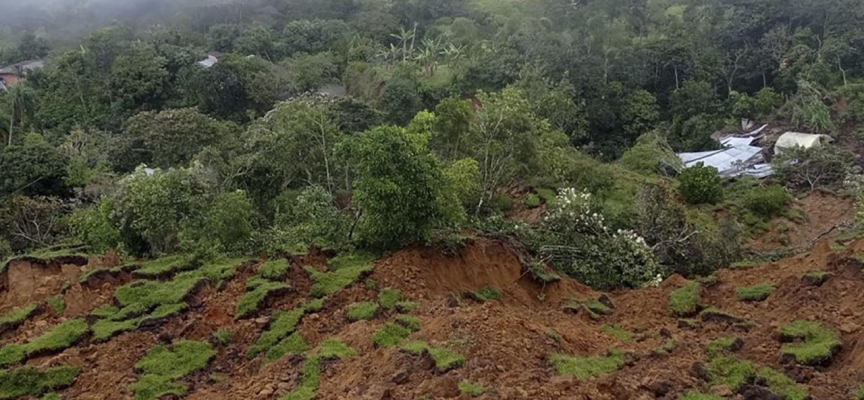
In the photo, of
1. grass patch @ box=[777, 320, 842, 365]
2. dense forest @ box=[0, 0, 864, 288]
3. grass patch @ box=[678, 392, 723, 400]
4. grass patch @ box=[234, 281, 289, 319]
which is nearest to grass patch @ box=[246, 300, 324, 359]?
grass patch @ box=[234, 281, 289, 319]

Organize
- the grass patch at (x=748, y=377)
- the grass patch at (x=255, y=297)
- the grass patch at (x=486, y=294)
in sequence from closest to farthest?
the grass patch at (x=748, y=377)
the grass patch at (x=255, y=297)
the grass patch at (x=486, y=294)

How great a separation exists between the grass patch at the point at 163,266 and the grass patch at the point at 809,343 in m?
9.51

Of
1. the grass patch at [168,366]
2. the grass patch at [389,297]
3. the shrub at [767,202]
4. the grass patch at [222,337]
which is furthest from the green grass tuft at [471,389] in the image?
the shrub at [767,202]

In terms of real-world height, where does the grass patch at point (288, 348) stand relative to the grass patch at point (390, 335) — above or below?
below

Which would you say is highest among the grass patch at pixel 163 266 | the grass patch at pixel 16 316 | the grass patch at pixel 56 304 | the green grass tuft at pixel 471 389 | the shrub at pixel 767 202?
the green grass tuft at pixel 471 389

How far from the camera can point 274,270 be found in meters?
12.3

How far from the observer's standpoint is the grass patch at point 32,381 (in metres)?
9.56

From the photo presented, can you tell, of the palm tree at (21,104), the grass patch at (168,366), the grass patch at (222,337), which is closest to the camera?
the grass patch at (168,366)

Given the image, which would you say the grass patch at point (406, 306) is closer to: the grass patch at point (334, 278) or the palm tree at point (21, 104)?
the grass patch at point (334, 278)

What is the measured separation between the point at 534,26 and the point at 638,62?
894cm

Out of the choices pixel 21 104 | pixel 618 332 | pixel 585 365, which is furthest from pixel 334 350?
pixel 21 104

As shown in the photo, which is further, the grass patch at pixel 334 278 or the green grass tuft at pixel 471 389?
the grass patch at pixel 334 278

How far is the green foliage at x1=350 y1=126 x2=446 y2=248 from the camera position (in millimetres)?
12477

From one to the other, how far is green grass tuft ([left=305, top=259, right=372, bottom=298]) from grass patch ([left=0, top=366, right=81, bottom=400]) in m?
3.76
